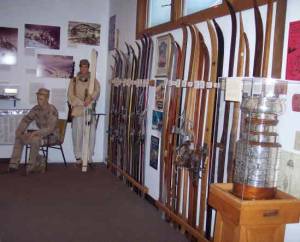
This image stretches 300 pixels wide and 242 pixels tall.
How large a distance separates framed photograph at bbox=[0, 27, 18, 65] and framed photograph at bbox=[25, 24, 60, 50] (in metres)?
0.16

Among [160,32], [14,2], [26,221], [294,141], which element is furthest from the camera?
[14,2]

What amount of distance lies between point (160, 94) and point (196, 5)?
929 millimetres

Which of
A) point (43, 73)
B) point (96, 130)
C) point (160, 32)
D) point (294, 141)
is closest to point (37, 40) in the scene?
point (43, 73)

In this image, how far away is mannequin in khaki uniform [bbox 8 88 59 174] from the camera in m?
5.21

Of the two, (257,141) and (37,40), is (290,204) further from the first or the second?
(37,40)

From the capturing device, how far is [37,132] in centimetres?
522

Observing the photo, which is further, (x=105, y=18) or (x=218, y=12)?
(x=105, y=18)

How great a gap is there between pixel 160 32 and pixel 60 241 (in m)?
2.24

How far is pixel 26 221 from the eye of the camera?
3.48m

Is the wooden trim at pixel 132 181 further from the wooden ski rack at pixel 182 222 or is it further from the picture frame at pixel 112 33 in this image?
the picture frame at pixel 112 33

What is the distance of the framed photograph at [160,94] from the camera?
3902 mm

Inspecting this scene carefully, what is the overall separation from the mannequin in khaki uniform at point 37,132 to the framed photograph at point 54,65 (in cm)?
64

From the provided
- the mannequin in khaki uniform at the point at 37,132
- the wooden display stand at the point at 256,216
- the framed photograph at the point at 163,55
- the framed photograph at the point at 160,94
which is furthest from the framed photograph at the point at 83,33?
the wooden display stand at the point at 256,216

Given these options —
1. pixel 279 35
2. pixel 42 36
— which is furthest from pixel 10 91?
pixel 279 35
